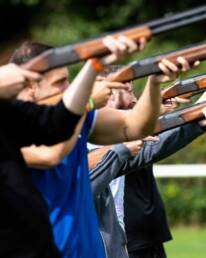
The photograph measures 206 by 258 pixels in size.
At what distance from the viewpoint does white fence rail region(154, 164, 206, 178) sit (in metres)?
18.3

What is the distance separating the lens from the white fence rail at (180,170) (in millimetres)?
18281

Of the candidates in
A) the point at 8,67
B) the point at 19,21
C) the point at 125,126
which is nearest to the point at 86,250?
the point at 125,126

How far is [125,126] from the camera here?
6.62 meters

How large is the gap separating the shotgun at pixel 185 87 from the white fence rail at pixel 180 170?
10.1m

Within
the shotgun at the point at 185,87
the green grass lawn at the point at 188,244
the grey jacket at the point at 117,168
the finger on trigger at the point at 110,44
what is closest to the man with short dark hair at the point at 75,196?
the finger on trigger at the point at 110,44

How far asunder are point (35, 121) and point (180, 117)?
7.72 ft

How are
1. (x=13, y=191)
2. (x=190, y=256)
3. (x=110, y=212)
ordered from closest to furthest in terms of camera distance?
(x=13, y=191), (x=110, y=212), (x=190, y=256)

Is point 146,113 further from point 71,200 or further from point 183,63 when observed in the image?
point 71,200

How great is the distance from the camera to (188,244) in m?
15.9

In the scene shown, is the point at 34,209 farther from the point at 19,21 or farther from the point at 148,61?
the point at 19,21

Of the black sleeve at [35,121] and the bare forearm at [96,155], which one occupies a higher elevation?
the black sleeve at [35,121]

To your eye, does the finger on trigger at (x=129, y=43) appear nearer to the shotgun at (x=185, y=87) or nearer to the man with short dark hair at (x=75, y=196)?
the man with short dark hair at (x=75, y=196)

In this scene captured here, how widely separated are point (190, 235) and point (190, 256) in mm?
3102

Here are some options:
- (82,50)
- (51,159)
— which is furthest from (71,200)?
(82,50)
